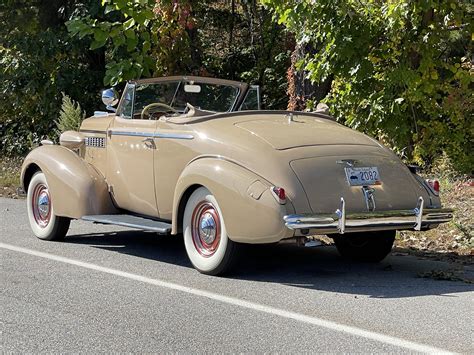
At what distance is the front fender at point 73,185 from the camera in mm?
8180

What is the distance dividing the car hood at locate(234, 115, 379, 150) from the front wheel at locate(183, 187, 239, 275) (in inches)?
27.6

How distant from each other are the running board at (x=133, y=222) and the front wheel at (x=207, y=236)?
0.26m

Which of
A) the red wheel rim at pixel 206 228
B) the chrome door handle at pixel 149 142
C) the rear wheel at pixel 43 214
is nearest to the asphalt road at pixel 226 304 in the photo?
the red wheel rim at pixel 206 228

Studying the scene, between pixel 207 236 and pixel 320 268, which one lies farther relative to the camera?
pixel 320 268

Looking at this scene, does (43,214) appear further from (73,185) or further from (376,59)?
(376,59)

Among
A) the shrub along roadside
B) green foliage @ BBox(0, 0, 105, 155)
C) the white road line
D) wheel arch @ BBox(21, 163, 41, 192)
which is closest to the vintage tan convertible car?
wheel arch @ BBox(21, 163, 41, 192)

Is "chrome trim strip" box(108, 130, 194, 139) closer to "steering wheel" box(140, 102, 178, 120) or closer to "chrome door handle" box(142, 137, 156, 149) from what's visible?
"chrome door handle" box(142, 137, 156, 149)

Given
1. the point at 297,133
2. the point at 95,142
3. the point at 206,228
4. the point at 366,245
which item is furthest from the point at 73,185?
the point at 366,245

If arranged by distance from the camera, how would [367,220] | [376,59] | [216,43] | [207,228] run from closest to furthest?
[367,220] < [207,228] < [376,59] < [216,43]

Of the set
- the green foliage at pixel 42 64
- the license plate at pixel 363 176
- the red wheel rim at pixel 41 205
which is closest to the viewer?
the license plate at pixel 363 176

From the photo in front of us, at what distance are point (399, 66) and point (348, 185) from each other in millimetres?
5001

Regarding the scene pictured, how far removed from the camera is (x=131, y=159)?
314 inches

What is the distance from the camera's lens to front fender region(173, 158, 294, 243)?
6.21 m

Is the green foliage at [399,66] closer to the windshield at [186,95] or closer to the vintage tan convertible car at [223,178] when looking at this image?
the windshield at [186,95]
